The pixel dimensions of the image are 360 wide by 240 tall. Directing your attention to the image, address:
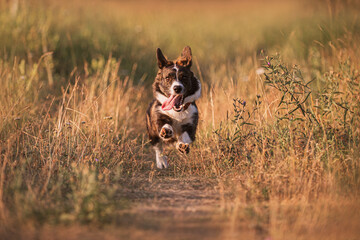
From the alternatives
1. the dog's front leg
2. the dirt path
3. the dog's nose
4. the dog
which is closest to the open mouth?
the dog

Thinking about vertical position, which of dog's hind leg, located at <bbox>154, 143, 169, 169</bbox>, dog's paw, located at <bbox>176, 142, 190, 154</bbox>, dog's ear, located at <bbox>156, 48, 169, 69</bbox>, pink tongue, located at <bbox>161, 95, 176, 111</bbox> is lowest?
dog's hind leg, located at <bbox>154, 143, 169, 169</bbox>

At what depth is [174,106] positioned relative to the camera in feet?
18.6

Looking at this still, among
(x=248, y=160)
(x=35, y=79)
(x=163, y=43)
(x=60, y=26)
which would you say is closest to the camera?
(x=248, y=160)

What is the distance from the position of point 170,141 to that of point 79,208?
2.52 metres

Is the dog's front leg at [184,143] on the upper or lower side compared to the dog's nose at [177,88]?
lower

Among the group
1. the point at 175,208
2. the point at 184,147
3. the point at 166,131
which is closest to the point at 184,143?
the point at 184,147

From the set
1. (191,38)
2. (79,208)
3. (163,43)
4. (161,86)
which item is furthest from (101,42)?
(79,208)

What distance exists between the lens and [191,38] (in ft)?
46.4

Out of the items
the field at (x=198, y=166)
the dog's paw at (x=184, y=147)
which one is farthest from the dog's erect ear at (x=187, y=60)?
the dog's paw at (x=184, y=147)

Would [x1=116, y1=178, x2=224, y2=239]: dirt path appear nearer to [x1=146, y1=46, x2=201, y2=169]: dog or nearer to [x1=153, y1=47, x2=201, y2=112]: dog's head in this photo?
[x1=146, y1=46, x2=201, y2=169]: dog

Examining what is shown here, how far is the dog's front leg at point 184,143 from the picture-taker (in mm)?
5461

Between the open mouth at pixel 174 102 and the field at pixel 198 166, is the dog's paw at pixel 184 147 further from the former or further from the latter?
the open mouth at pixel 174 102

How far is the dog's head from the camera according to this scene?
5559mm

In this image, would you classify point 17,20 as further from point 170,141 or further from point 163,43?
point 170,141
